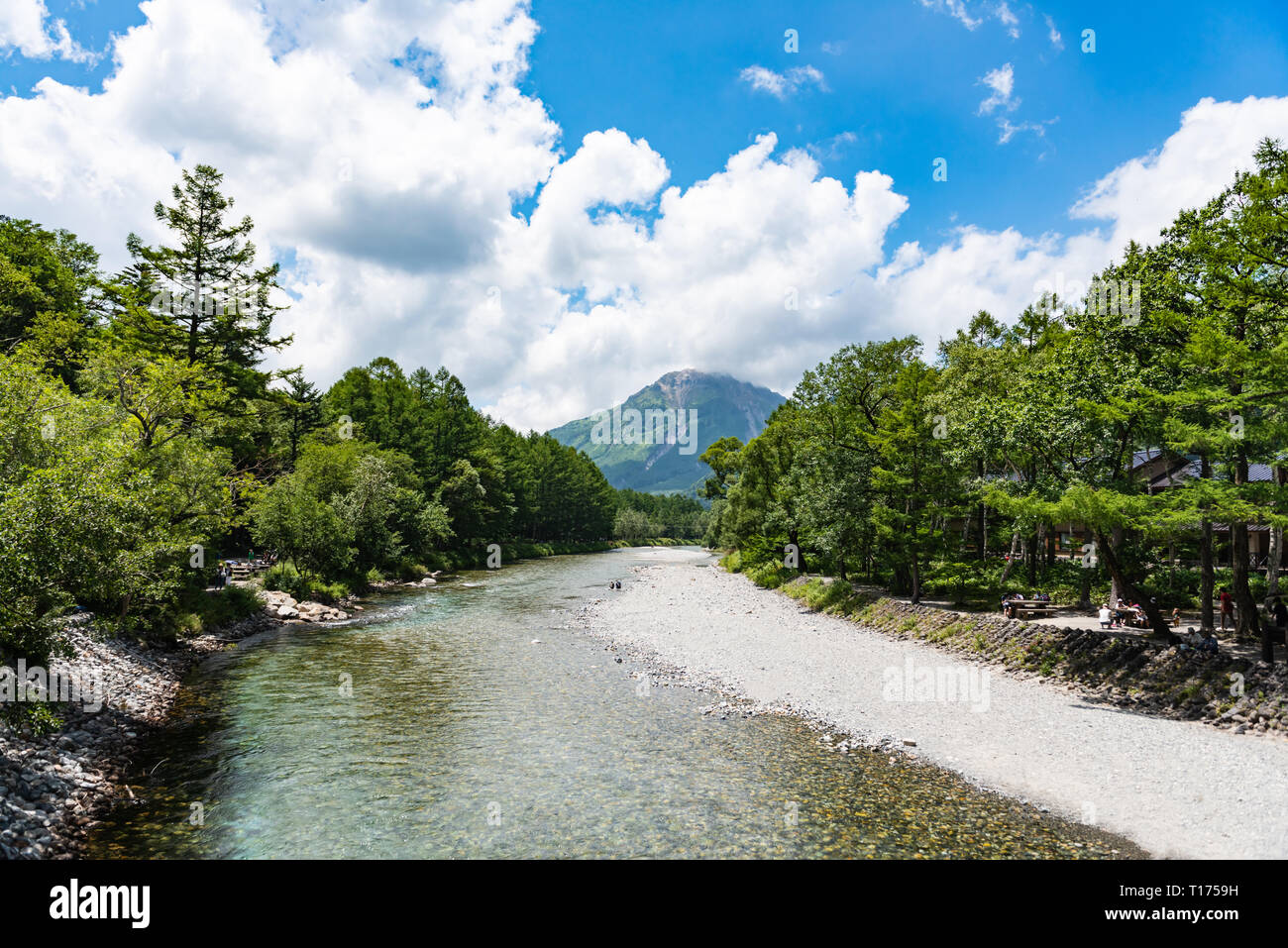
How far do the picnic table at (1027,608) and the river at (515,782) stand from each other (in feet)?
48.1

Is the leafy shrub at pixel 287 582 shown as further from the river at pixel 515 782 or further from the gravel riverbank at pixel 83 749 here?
the gravel riverbank at pixel 83 749

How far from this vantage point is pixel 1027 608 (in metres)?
26.5

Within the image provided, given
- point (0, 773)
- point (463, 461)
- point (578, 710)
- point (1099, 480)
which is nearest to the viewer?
point (0, 773)

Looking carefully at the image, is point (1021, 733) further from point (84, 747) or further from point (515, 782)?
point (84, 747)

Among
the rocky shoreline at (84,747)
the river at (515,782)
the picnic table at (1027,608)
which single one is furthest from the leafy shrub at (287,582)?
the picnic table at (1027,608)

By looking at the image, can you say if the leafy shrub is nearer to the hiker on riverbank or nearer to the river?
the river

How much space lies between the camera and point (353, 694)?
19938 mm

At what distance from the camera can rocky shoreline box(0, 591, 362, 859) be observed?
33.6 feet

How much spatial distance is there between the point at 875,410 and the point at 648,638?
2085 centimetres

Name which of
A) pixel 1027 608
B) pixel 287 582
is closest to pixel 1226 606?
pixel 1027 608

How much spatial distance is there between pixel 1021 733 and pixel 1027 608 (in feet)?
41.1

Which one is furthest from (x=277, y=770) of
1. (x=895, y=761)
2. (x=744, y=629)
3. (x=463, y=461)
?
(x=463, y=461)

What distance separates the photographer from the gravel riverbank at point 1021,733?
11375 millimetres
